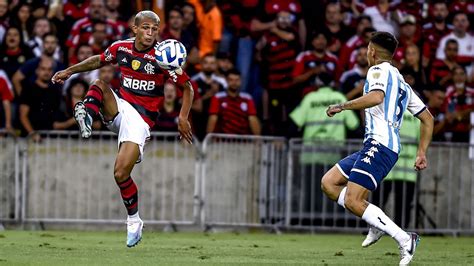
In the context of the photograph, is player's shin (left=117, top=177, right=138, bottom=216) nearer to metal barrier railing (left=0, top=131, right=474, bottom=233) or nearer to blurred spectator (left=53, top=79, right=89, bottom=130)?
metal barrier railing (left=0, top=131, right=474, bottom=233)

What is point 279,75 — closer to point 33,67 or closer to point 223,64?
point 223,64

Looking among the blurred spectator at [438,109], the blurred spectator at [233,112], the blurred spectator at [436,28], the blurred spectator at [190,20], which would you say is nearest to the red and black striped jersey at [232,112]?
the blurred spectator at [233,112]

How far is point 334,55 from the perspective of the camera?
19.9 metres

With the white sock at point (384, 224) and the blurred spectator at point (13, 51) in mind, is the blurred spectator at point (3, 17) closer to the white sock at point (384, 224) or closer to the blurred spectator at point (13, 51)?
the blurred spectator at point (13, 51)

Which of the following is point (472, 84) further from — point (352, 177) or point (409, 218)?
point (352, 177)

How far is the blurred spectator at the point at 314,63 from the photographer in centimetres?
1941

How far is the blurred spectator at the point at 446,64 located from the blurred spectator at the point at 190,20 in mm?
4183

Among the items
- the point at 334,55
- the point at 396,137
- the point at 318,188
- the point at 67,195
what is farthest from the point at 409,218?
the point at 396,137

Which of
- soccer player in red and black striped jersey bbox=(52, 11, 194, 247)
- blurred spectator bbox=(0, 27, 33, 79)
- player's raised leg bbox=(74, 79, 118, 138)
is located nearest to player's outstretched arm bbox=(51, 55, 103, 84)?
soccer player in red and black striped jersey bbox=(52, 11, 194, 247)

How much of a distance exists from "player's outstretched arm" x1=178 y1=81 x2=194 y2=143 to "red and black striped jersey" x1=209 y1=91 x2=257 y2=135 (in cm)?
573

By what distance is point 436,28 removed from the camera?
2108 centimetres

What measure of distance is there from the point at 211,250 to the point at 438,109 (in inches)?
298

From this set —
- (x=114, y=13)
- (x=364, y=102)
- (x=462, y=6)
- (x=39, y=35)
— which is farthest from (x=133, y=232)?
(x=462, y=6)

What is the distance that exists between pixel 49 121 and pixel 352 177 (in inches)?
302
